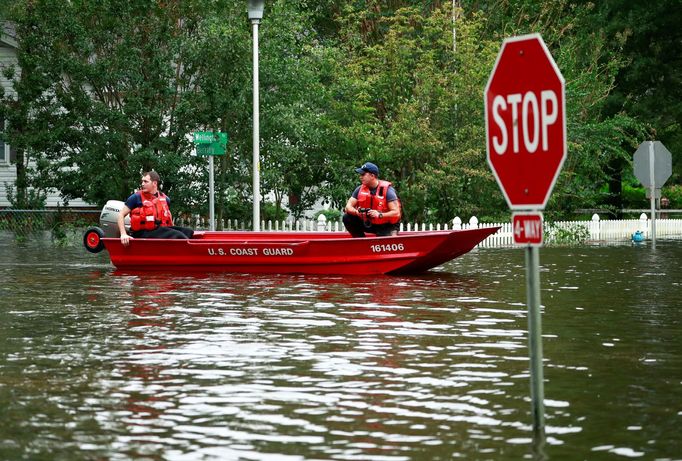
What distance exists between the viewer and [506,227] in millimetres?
37469

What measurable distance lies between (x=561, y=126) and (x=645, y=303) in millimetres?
10526

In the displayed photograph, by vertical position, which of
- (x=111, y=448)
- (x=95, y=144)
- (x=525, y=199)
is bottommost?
(x=111, y=448)

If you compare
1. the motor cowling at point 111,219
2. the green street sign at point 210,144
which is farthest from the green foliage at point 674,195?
the motor cowling at point 111,219

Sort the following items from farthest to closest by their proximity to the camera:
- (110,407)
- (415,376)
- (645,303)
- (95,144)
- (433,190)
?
(433,190) → (95,144) → (645,303) → (415,376) → (110,407)

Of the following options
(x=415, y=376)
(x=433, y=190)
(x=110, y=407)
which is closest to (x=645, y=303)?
(x=415, y=376)

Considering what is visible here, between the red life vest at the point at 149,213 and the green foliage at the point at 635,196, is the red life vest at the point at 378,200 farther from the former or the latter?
the green foliage at the point at 635,196

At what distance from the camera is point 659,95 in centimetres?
4831

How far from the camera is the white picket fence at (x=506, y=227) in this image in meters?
35.3

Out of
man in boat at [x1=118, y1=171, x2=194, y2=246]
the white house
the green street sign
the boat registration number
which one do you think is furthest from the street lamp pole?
the white house

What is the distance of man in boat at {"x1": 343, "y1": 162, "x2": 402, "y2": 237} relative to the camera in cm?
2302

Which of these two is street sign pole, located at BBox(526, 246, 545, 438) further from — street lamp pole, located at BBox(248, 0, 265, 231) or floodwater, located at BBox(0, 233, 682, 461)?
street lamp pole, located at BBox(248, 0, 265, 231)

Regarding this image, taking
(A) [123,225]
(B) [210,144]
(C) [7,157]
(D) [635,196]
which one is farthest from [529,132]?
(D) [635,196]

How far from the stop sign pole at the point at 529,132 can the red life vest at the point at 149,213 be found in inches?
670

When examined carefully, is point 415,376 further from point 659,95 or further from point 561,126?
point 659,95
